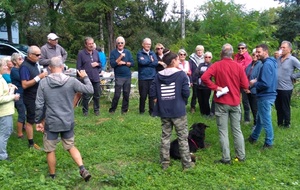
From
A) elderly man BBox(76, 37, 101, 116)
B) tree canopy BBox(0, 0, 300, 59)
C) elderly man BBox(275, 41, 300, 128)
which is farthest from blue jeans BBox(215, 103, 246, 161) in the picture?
tree canopy BBox(0, 0, 300, 59)

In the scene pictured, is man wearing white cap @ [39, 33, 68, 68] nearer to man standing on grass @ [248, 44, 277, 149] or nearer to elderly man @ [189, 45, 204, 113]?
elderly man @ [189, 45, 204, 113]

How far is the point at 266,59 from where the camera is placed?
5.23 metres

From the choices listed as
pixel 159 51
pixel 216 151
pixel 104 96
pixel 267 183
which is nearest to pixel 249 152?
pixel 216 151

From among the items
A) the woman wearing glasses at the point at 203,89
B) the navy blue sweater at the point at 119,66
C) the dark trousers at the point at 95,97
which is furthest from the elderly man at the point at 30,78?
the woman wearing glasses at the point at 203,89

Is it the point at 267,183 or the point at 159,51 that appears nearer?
the point at 267,183

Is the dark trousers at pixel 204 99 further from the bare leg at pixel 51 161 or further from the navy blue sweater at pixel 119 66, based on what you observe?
the bare leg at pixel 51 161

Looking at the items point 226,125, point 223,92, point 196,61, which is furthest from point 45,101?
point 196,61

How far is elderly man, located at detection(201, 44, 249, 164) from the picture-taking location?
4.77 meters

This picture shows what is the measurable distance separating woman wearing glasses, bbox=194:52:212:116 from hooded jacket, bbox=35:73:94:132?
3.83 metres

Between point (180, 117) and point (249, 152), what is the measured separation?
1627 mm

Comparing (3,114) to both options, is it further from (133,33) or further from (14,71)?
(133,33)

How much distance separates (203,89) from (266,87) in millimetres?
2494

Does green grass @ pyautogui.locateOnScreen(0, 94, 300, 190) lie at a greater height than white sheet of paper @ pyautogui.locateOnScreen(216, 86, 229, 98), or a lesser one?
lesser

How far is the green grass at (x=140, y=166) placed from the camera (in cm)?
424
